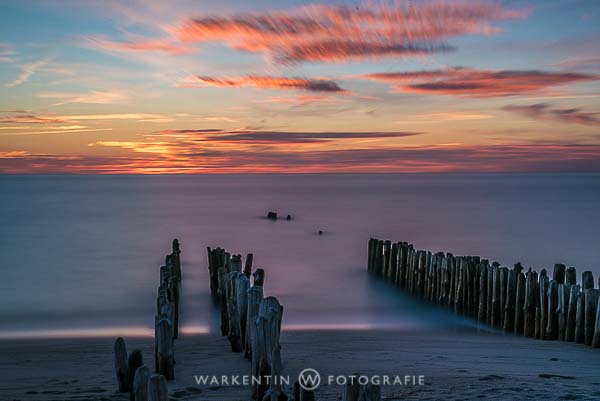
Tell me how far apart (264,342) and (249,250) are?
57.4 feet

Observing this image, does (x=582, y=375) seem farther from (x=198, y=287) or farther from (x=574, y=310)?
(x=198, y=287)

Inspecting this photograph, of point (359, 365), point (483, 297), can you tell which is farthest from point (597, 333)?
point (359, 365)

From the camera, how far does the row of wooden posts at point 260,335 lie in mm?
4059

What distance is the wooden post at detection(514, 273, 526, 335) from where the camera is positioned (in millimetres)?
9820

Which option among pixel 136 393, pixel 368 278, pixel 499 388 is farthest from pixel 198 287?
pixel 136 393

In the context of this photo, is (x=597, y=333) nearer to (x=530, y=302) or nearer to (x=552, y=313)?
(x=552, y=313)

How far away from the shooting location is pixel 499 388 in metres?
6.27

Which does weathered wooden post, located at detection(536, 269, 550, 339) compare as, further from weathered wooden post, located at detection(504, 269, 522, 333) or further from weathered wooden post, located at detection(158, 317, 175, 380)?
weathered wooden post, located at detection(158, 317, 175, 380)

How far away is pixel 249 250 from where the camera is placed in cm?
2333

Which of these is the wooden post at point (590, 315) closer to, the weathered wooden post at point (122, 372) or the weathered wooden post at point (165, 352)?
the weathered wooden post at point (165, 352)

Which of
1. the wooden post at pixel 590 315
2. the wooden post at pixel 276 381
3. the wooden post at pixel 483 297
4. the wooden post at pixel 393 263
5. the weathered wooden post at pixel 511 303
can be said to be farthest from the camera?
the wooden post at pixel 393 263

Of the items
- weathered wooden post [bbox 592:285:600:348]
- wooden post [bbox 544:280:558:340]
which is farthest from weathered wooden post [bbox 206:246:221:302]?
weathered wooden post [bbox 592:285:600:348]

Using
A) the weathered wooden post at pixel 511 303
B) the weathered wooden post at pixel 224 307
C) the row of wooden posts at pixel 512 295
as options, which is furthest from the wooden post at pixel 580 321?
the weathered wooden post at pixel 224 307

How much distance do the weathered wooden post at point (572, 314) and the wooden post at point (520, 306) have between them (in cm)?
96
